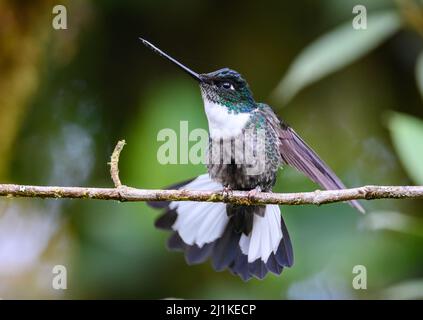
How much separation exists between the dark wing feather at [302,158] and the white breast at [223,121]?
0.14 m

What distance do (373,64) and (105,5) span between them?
2.19 m

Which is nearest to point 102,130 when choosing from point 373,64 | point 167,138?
point 167,138

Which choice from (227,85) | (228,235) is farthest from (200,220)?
(227,85)

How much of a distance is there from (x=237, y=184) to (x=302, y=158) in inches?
18.8

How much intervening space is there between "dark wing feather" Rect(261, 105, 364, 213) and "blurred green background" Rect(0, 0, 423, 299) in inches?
31.1

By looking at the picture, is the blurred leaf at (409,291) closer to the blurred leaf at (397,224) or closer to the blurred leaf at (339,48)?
the blurred leaf at (397,224)

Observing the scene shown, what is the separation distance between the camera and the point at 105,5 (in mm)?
5586

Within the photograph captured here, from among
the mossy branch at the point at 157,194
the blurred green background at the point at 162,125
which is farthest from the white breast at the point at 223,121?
the blurred green background at the point at 162,125

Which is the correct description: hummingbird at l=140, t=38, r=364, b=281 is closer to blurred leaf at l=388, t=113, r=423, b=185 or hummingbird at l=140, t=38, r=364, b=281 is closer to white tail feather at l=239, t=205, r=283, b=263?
white tail feather at l=239, t=205, r=283, b=263

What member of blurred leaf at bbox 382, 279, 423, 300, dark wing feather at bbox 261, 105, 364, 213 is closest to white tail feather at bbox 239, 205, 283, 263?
dark wing feather at bbox 261, 105, 364, 213

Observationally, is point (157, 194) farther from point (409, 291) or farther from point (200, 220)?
point (409, 291)

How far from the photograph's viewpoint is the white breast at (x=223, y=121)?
125 inches

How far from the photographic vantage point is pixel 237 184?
3316mm
